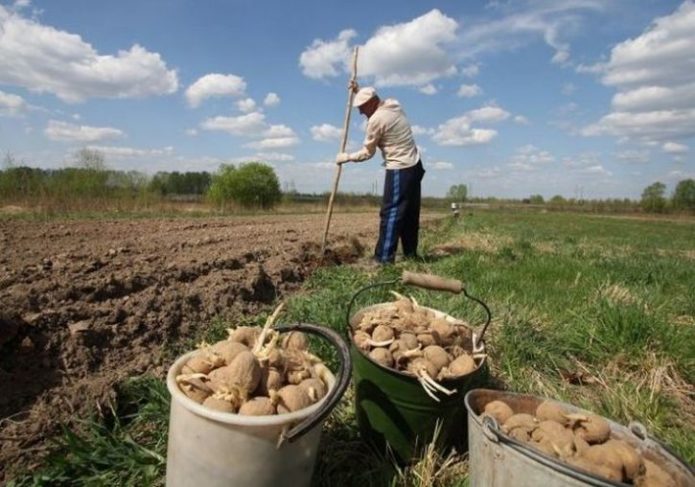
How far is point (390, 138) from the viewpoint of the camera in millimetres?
6367

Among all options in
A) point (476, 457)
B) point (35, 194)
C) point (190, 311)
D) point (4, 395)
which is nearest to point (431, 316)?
point (476, 457)

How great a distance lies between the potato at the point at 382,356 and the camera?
6.97ft

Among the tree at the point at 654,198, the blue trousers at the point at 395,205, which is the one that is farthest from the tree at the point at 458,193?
the blue trousers at the point at 395,205

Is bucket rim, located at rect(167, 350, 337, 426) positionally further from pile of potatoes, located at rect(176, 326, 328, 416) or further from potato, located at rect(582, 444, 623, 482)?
potato, located at rect(582, 444, 623, 482)

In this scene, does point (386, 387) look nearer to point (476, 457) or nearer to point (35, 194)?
point (476, 457)

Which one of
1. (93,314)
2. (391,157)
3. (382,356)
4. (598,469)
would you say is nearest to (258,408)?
(382,356)

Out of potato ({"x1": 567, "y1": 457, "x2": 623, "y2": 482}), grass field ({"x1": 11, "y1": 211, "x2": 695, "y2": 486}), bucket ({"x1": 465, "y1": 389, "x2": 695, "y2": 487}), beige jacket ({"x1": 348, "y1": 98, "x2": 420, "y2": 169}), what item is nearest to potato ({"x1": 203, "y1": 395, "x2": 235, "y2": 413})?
grass field ({"x1": 11, "y1": 211, "x2": 695, "y2": 486})

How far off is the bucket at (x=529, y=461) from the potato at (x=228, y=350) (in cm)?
90

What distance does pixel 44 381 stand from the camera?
2584mm

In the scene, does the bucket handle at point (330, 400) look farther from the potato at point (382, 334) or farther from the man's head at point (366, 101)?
the man's head at point (366, 101)

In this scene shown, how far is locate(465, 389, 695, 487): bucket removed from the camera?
1317 mm

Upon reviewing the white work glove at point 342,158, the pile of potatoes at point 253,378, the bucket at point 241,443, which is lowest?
the bucket at point 241,443

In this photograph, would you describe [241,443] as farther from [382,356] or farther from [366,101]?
[366,101]

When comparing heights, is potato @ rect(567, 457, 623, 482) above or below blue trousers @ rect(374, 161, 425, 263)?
below
